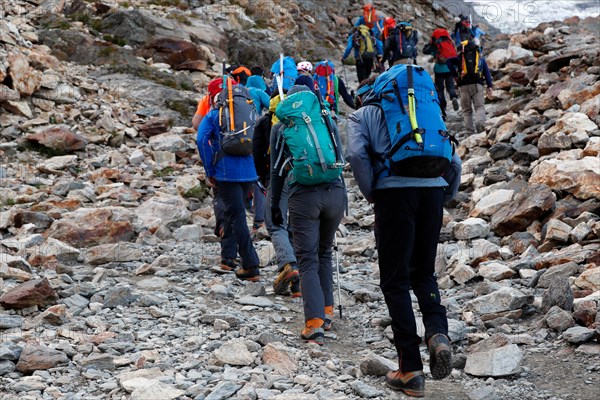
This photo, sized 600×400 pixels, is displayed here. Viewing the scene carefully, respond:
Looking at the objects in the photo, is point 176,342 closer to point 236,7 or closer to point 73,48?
point 73,48

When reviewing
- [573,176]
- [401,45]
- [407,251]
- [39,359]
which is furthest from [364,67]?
[39,359]

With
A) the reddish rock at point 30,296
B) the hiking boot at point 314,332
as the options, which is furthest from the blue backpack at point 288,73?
the hiking boot at point 314,332

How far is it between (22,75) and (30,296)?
11500 millimetres

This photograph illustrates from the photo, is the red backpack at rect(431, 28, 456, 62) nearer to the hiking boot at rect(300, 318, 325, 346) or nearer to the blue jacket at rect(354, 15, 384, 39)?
the blue jacket at rect(354, 15, 384, 39)

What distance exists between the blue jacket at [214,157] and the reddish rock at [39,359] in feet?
11.3

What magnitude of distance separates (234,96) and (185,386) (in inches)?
177

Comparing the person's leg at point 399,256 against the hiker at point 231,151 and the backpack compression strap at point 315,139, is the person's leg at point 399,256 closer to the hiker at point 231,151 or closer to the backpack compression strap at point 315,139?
the backpack compression strap at point 315,139

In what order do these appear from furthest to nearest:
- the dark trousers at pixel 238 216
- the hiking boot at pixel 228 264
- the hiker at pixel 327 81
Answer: the hiker at pixel 327 81 < the hiking boot at pixel 228 264 < the dark trousers at pixel 238 216

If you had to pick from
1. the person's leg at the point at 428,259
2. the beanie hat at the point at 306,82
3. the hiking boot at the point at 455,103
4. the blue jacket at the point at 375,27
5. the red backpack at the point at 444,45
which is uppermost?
the blue jacket at the point at 375,27

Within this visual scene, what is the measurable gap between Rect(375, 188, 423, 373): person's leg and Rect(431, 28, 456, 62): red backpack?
13.7 meters

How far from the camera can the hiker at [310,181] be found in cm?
644

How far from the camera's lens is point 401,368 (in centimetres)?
532

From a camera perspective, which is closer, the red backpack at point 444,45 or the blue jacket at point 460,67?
the blue jacket at point 460,67

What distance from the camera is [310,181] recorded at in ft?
21.2
